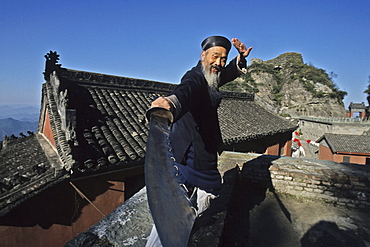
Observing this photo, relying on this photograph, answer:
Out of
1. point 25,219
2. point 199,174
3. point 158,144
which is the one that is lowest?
point 25,219

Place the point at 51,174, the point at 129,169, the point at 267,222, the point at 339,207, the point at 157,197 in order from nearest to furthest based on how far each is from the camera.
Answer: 1. the point at 157,197
2. the point at 267,222
3. the point at 339,207
4. the point at 51,174
5. the point at 129,169

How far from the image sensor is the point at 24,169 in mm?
5434

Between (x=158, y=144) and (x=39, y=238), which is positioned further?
(x=39, y=238)

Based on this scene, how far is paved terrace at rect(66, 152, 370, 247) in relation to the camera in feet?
6.65

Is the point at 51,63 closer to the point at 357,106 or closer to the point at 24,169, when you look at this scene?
the point at 24,169

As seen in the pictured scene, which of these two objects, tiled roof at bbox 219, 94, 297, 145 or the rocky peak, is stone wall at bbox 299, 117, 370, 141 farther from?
tiled roof at bbox 219, 94, 297, 145

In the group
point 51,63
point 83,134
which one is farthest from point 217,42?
point 51,63

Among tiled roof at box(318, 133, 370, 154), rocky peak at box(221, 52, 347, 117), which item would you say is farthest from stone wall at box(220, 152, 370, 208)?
rocky peak at box(221, 52, 347, 117)

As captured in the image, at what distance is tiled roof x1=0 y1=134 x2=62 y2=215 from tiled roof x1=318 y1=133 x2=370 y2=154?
21303 millimetres

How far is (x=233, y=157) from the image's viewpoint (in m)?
4.40

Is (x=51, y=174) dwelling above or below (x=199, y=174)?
below

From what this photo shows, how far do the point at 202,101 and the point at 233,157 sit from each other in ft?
10.2

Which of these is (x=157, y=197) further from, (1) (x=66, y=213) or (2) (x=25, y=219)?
(2) (x=25, y=219)

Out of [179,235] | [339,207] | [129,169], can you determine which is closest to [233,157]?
[339,207]
